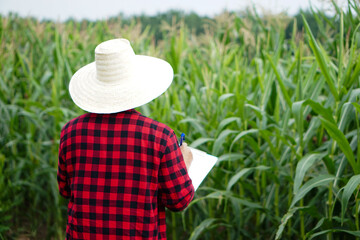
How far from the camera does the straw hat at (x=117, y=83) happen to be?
1.28 metres

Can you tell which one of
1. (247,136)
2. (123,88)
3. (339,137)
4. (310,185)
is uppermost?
(123,88)

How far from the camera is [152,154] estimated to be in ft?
4.10

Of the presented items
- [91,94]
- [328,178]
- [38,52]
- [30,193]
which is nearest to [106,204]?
[91,94]

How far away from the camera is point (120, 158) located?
1.27 m

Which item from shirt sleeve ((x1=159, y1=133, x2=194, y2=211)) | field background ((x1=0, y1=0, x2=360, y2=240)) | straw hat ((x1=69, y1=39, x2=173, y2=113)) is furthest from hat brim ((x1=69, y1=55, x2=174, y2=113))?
field background ((x1=0, y1=0, x2=360, y2=240))

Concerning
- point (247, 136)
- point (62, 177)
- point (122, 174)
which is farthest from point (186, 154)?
point (247, 136)

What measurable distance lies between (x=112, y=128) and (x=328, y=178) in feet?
3.43

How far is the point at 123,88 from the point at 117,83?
30 mm

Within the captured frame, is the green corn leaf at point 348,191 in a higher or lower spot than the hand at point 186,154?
lower

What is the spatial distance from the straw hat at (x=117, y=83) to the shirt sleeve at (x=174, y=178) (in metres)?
0.19

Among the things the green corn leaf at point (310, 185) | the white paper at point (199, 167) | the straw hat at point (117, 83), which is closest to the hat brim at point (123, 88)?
the straw hat at point (117, 83)

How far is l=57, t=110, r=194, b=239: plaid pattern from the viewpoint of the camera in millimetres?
1254

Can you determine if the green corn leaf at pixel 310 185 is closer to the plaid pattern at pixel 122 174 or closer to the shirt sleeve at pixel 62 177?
the plaid pattern at pixel 122 174

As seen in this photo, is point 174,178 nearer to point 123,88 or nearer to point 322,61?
point 123,88
